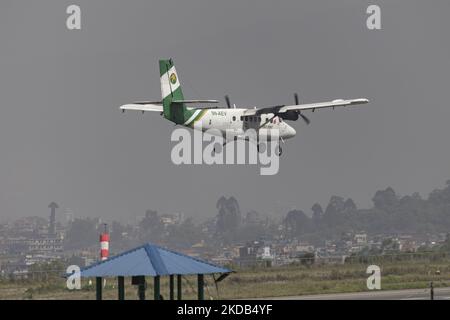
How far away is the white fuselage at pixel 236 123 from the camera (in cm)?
9062

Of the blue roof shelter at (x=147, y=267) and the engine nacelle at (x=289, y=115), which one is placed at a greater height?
the engine nacelle at (x=289, y=115)

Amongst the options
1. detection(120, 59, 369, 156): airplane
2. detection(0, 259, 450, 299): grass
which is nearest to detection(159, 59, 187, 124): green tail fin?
detection(120, 59, 369, 156): airplane

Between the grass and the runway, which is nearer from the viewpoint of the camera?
the runway

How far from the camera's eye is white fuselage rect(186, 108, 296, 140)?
297 feet

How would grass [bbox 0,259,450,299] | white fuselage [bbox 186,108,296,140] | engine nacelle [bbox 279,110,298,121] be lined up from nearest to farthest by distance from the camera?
1. grass [bbox 0,259,450,299]
2. white fuselage [bbox 186,108,296,140]
3. engine nacelle [bbox 279,110,298,121]

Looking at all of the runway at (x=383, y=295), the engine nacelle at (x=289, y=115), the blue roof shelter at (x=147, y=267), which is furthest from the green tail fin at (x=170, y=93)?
the blue roof shelter at (x=147, y=267)

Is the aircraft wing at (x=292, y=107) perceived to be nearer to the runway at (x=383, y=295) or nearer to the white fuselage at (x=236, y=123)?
the white fuselage at (x=236, y=123)

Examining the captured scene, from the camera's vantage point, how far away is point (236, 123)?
9312 cm

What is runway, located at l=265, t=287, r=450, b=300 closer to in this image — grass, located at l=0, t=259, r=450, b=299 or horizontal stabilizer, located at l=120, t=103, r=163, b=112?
grass, located at l=0, t=259, r=450, b=299

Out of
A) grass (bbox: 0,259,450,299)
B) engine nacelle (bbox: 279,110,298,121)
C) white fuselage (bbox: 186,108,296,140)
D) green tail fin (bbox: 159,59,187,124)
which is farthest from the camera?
engine nacelle (bbox: 279,110,298,121)

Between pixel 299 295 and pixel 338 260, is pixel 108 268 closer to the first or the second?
pixel 299 295

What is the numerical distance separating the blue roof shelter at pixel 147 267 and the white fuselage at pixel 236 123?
5235 cm
